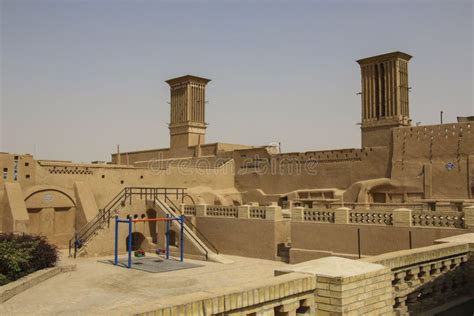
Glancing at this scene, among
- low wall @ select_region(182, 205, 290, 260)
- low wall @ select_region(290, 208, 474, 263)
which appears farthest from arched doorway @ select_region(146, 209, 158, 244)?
low wall @ select_region(290, 208, 474, 263)

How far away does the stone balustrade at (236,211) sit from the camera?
68.3ft

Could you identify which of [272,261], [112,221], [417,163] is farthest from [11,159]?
[417,163]

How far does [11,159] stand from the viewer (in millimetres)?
23641

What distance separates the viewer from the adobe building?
1883 centimetres

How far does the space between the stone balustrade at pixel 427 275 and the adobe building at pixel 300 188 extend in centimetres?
587

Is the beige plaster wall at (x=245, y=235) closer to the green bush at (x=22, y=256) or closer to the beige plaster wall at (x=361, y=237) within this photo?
the beige plaster wall at (x=361, y=237)

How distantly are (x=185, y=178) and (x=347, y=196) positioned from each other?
1124 centimetres

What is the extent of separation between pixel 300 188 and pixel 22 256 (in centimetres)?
2014

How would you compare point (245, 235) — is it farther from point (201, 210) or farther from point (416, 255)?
point (416, 255)

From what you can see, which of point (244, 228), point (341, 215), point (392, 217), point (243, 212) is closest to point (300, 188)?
point (243, 212)

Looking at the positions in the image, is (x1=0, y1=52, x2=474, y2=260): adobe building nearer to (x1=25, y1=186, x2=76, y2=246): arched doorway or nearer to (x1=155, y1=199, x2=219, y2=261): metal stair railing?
(x1=25, y1=186, x2=76, y2=246): arched doorway

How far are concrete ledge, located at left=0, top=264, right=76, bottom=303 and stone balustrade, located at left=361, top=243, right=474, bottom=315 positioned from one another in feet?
36.3

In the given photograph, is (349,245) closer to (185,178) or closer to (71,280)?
(71,280)

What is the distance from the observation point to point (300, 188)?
3238 cm
